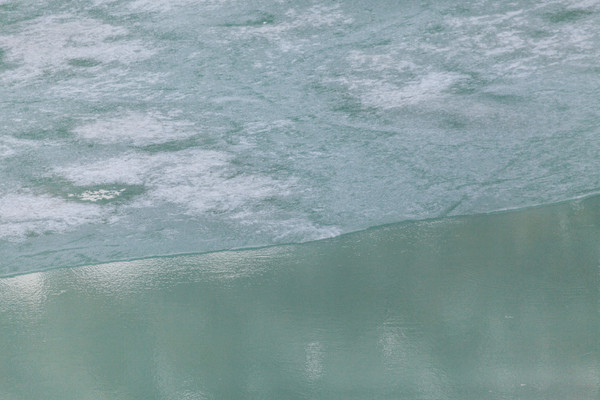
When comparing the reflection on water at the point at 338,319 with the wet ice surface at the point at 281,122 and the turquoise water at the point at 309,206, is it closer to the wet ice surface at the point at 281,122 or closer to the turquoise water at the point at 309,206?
the turquoise water at the point at 309,206

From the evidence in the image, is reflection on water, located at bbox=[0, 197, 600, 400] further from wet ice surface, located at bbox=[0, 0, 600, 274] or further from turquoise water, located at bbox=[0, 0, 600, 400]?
wet ice surface, located at bbox=[0, 0, 600, 274]

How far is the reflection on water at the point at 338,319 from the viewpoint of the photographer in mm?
1818

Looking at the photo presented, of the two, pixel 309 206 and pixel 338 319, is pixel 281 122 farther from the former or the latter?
pixel 338 319

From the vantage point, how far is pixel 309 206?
2547mm

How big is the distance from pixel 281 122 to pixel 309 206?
625 millimetres

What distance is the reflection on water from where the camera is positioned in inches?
71.6

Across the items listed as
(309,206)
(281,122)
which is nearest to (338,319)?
(309,206)

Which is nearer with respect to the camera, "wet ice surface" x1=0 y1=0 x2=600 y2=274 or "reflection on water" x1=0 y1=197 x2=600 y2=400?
"reflection on water" x1=0 y1=197 x2=600 y2=400

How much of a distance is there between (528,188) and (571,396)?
929 millimetres

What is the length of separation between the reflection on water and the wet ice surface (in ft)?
0.38

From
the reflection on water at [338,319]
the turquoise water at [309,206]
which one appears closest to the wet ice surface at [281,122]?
the turquoise water at [309,206]

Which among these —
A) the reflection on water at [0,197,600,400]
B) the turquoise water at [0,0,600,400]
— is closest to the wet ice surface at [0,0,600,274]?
the turquoise water at [0,0,600,400]

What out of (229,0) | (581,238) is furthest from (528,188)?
(229,0)

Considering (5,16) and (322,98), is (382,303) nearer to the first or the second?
(322,98)
